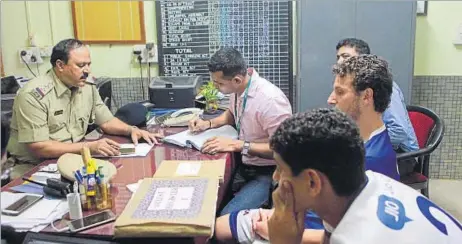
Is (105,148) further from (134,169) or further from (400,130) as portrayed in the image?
(400,130)

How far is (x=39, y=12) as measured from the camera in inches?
143

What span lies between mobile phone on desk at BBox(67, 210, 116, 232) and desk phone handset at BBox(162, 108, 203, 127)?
1168 mm

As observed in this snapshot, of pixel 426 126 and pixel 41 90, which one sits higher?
pixel 41 90

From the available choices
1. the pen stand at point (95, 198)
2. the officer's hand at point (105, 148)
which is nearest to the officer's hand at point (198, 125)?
the officer's hand at point (105, 148)

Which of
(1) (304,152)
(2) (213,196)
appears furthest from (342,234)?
(2) (213,196)

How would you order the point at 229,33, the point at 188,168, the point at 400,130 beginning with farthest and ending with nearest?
the point at 229,33
the point at 400,130
the point at 188,168

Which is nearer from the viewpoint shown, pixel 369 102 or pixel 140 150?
pixel 369 102

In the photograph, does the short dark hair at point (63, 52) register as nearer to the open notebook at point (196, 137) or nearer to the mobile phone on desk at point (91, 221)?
the open notebook at point (196, 137)

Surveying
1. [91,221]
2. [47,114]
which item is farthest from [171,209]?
[47,114]

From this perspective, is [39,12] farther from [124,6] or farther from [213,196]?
[213,196]

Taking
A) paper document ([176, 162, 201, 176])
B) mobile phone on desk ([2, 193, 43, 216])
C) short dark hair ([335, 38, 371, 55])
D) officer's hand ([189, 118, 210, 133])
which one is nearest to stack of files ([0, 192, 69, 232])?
mobile phone on desk ([2, 193, 43, 216])

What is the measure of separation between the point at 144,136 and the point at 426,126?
4.80 feet

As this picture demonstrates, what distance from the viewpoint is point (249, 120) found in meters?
2.33

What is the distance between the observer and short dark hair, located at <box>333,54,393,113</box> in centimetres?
166
